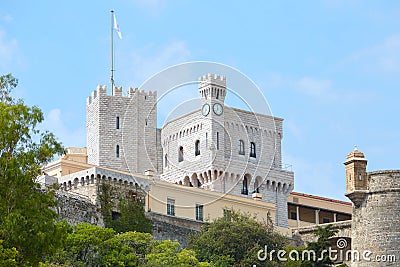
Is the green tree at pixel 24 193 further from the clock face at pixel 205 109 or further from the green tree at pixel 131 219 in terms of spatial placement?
the clock face at pixel 205 109

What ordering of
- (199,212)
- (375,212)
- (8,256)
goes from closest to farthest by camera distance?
(8,256) < (375,212) < (199,212)

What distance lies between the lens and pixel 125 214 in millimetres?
76250

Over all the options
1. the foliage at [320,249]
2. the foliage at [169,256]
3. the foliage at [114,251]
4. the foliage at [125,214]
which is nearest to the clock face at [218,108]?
the foliage at [125,214]

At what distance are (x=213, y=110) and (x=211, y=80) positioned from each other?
6.81 feet

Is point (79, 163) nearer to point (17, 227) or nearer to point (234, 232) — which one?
point (234, 232)

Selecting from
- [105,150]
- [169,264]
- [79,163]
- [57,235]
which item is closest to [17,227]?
[57,235]

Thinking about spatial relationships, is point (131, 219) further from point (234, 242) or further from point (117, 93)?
point (117, 93)

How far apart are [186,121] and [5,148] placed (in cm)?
4853

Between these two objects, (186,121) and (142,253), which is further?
(186,121)

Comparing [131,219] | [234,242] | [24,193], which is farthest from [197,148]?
[24,193]

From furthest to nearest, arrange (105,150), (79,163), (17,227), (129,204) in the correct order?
(105,150)
(79,163)
(129,204)
(17,227)

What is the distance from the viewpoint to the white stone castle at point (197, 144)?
317 feet

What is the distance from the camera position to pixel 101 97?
97000 millimetres

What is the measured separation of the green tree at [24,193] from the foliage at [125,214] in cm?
2237
